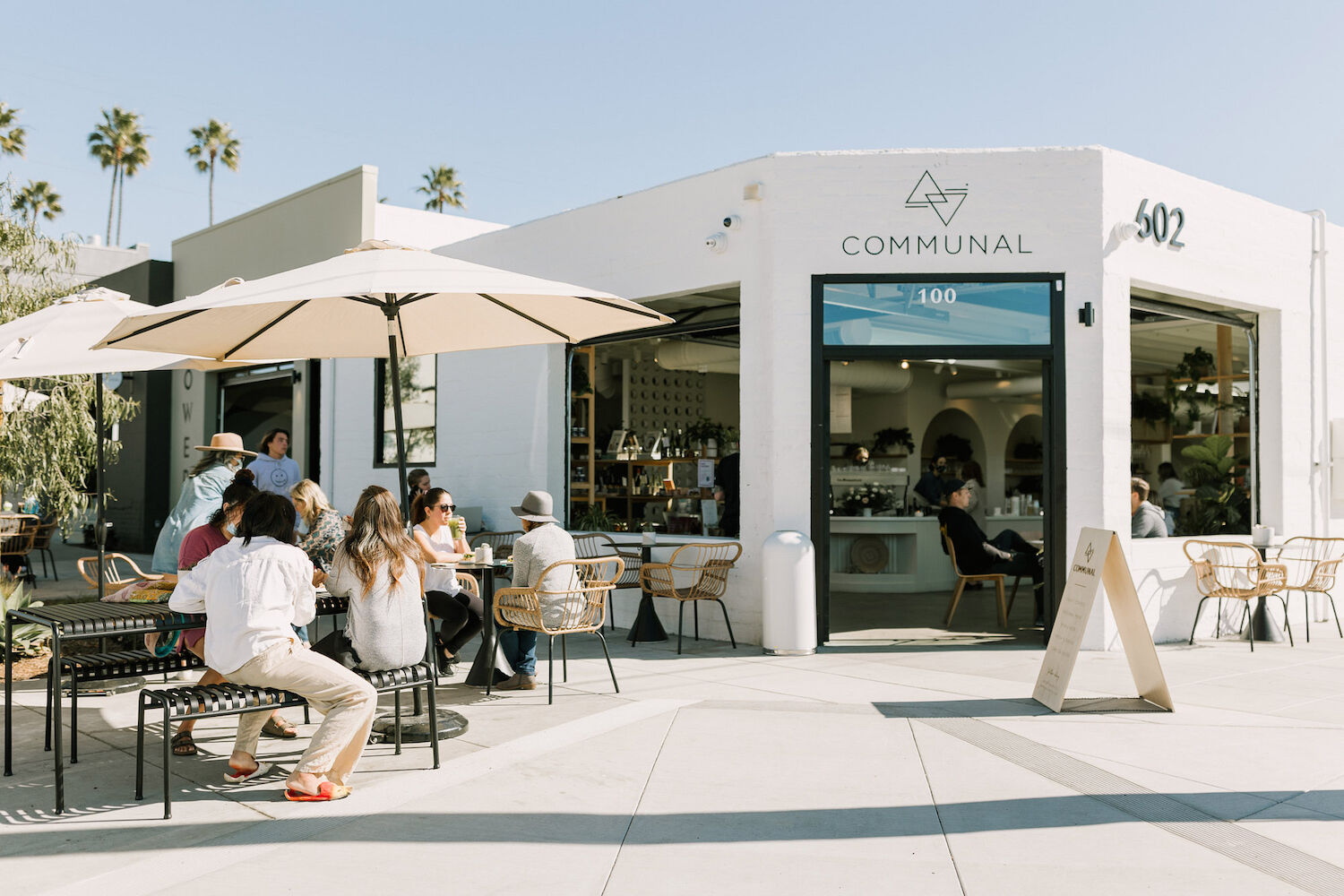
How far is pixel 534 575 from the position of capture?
21.2ft

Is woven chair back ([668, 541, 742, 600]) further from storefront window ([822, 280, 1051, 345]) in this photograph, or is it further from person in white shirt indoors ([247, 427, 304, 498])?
person in white shirt indoors ([247, 427, 304, 498])

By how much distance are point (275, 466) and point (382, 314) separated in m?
3.52

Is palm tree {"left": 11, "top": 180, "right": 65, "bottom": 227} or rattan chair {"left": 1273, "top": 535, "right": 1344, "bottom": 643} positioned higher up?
palm tree {"left": 11, "top": 180, "right": 65, "bottom": 227}

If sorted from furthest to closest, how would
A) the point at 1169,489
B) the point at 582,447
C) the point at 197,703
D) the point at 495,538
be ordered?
the point at 1169,489 → the point at 582,447 → the point at 495,538 → the point at 197,703

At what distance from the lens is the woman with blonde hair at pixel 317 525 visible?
6.14 meters

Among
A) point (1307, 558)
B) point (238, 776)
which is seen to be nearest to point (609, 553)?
point (238, 776)

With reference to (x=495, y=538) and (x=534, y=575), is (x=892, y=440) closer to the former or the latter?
(x=495, y=538)

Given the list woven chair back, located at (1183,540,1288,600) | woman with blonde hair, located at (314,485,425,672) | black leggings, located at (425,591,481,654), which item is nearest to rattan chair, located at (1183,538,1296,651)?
woven chair back, located at (1183,540,1288,600)

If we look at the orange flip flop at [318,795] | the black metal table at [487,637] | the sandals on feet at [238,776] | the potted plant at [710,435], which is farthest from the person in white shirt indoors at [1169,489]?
the sandals on feet at [238,776]

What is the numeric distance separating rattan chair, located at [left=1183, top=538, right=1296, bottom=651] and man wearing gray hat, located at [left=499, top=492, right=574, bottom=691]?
17.3ft

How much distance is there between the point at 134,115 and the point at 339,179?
33.9m

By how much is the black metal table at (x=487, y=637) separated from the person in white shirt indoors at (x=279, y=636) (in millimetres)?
1839

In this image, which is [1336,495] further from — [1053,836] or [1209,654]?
[1053,836]

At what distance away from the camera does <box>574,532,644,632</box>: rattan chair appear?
8895 mm
